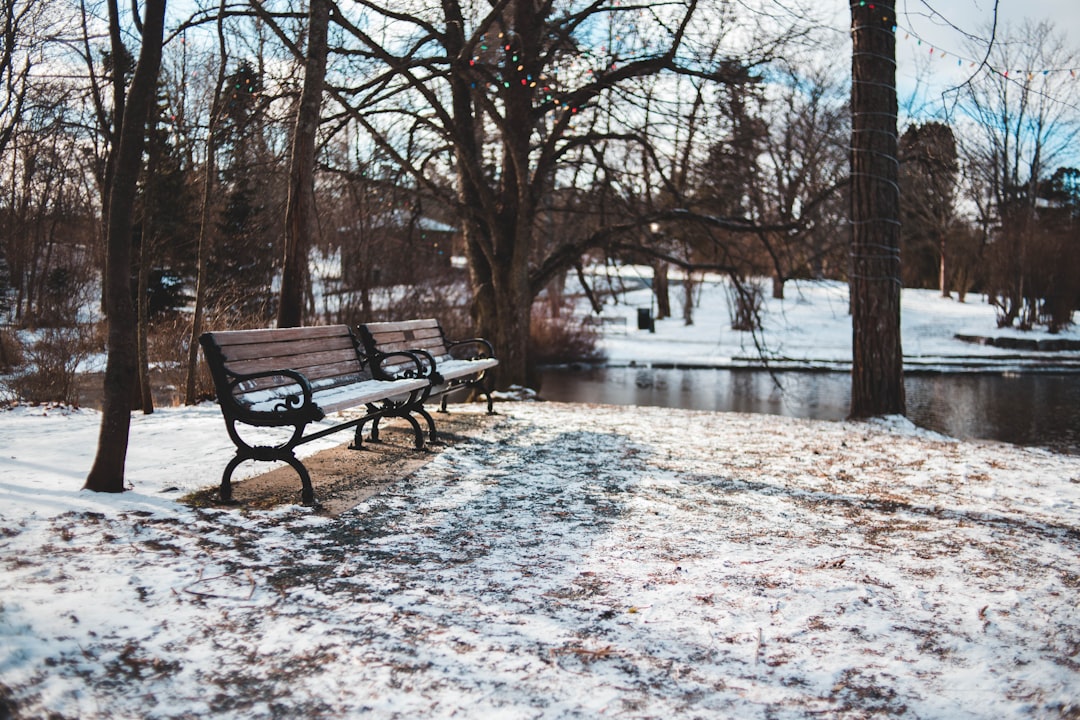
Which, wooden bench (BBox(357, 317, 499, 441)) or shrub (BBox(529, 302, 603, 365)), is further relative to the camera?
shrub (BBox(529, 302, 603, 365))

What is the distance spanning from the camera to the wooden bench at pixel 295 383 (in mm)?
4547

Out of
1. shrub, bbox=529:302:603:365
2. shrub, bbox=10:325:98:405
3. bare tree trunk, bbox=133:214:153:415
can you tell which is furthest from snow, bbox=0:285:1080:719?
shrub, bbox=529:302:603:365

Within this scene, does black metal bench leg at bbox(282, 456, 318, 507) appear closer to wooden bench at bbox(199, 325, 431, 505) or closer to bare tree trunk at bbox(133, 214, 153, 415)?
wooden bench at bbox(199, 325, 431, 505)

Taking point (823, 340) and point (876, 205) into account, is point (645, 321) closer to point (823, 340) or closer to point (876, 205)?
point (823, 340)

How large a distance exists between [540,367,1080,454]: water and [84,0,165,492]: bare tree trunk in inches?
324

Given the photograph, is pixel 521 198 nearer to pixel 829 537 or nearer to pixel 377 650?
pixel 829 537

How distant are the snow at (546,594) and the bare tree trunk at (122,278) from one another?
21cm

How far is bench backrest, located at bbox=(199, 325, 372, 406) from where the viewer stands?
4562 millimetres

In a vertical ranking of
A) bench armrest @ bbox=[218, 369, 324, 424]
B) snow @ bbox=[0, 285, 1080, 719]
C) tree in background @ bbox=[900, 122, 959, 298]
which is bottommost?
snow @ bbox=[0, 285, 1080, 719]

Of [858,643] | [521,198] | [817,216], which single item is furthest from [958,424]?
[858,643]

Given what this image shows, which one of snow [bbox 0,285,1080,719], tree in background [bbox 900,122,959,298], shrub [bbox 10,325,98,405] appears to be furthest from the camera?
shrub [bbox 10,325,98,405]

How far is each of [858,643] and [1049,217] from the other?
37079 mm

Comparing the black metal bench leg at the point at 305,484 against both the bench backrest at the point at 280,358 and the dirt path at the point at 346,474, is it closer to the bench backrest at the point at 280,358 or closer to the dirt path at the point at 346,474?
the dirt path at the point at 346,474

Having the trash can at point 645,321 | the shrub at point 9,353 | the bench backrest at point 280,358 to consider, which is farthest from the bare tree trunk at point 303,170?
the trash can at point 645,321
